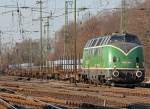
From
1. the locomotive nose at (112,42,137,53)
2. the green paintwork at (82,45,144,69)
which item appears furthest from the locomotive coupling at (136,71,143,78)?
the locomotive nose at (112,42,137,53)

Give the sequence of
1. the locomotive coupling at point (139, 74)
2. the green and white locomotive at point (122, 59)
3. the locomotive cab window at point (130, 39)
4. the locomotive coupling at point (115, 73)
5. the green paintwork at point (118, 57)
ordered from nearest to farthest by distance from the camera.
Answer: the locomotive coupling at point (139, 74) → the locomotive coupling at point (115, 73) → the green and white locomotive at point (122, 59) → the green paintwork at point (118, 57) → the locomotive cab window at point (130, 39)

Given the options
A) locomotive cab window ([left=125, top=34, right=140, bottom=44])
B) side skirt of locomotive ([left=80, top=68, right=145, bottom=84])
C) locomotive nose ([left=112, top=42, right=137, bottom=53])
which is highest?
locomotive cab window ([left=125, top=34, right=140, bottom=44])

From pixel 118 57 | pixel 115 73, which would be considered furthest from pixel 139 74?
pixel 118 57

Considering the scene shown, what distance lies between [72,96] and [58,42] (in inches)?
2938

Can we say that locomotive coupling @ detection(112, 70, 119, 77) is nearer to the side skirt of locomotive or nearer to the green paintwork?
the side skirt of locomotive

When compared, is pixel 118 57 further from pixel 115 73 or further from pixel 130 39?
pixel 130 39

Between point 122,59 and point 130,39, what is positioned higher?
point 130,39

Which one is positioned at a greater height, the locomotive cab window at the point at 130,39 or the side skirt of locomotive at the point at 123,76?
the locomotive cab window at the point at 130,39

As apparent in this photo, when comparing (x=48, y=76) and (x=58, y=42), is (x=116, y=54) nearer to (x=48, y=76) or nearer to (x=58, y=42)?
(x=48, y=76)

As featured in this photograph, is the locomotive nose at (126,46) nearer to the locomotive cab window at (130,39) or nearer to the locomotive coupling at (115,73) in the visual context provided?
the locomotive cab window at (130,39)

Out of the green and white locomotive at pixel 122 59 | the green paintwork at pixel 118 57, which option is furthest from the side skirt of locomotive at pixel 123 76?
the green paintwork at pixel 118 57

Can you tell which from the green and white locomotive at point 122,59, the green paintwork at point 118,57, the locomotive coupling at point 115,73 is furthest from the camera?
the green paintwork at point 118,57

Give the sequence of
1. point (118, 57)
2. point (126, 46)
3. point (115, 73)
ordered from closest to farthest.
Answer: point (115, 73)
point (126, 46)
point (118, 57)

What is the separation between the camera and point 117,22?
8200cm
